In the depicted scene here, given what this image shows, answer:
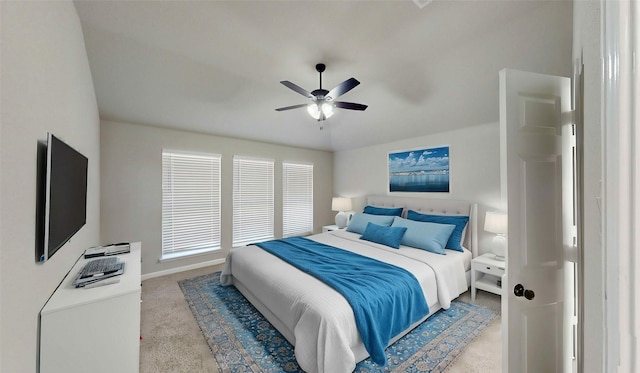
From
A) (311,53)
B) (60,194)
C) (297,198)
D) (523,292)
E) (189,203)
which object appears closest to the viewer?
(523,292)

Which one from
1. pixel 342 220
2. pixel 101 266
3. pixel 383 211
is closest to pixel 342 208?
pixel 342 220

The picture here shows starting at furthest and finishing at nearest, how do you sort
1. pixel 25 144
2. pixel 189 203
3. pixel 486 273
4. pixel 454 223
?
pixel 189 203 < pixel 454 223 < pixel 486 273 < pixel 25 144

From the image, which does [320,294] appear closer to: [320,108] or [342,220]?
[320,108]

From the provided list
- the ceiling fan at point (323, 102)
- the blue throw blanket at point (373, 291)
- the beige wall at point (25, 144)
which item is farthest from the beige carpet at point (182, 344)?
the ceiling fan at point (323, 102)

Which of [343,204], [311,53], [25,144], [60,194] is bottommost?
[343,204]

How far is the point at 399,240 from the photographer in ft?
10.6

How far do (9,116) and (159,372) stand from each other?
189cm

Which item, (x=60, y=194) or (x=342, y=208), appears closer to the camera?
(x=60, y=194)

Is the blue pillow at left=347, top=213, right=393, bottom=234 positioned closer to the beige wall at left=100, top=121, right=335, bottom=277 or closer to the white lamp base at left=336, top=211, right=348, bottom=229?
the white lamp base at left=336, top=211, right=348, bottom=229

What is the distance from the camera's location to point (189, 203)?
12.9ft

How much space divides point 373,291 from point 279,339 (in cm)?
96

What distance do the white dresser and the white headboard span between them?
3.59m

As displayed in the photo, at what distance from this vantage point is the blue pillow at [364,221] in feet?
12.5

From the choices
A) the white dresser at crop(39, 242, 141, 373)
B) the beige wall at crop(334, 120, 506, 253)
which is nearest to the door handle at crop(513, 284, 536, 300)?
the beige wall at crop(334, 120, 506, 253)
